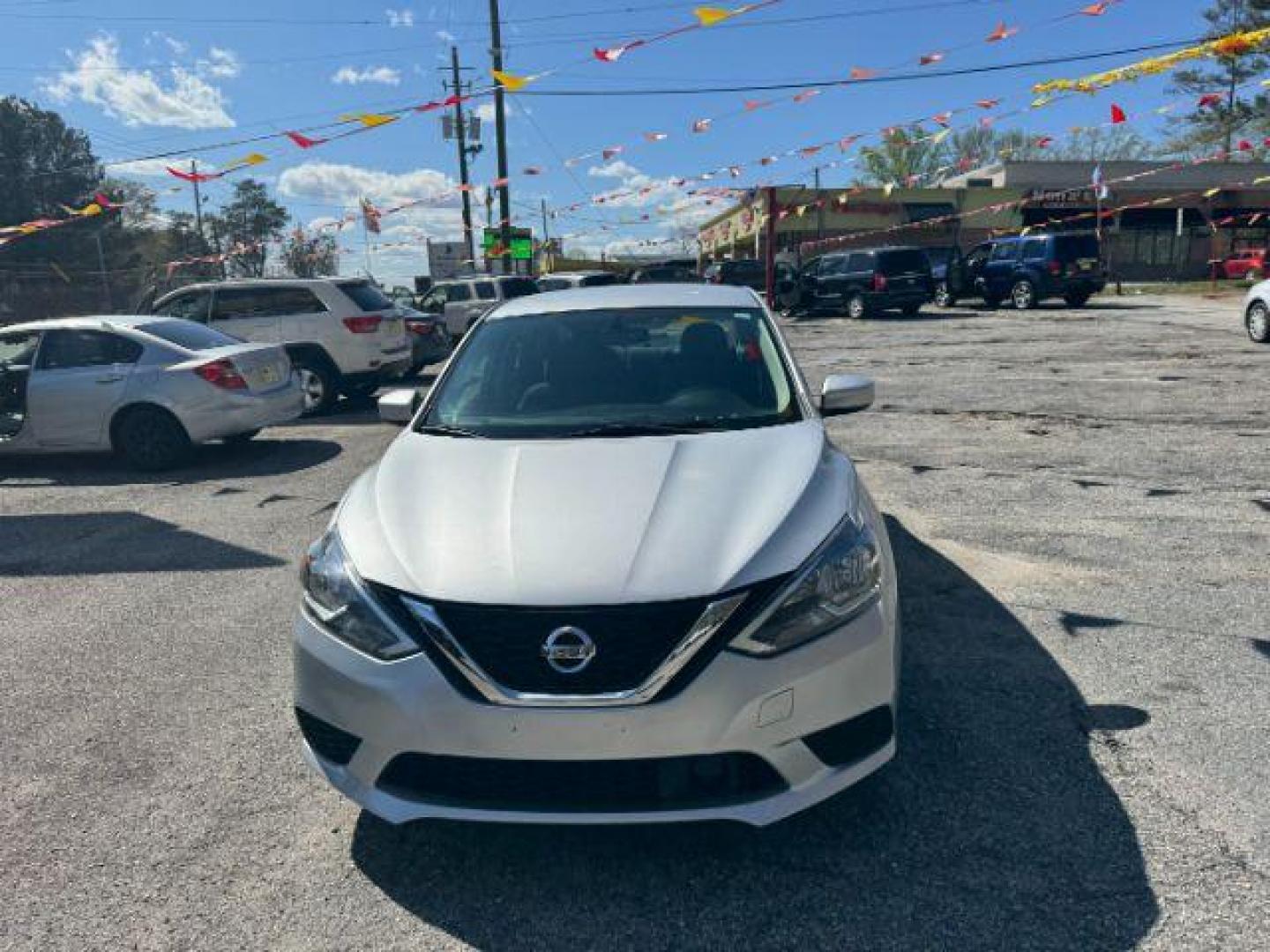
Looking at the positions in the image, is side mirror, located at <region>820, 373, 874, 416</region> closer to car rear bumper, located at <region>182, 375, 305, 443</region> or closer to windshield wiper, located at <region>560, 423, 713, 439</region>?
windshield wiper, located at <region>560, 423, 713, 439</region>

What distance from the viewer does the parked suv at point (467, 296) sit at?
60.1 ft

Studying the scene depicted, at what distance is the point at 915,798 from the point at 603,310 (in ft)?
8.44

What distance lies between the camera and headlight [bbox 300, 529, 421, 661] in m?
2.38

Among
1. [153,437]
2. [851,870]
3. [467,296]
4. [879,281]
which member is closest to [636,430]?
[851,870]

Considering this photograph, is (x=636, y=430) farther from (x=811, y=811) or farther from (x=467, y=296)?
(x=467, y=296)

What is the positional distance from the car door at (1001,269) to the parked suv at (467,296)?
42.7 feet

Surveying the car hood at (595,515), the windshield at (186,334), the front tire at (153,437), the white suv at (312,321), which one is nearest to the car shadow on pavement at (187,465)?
the front tire at (153,437)

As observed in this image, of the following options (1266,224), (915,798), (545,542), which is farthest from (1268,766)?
(1266,224)

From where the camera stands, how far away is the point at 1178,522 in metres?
5.60

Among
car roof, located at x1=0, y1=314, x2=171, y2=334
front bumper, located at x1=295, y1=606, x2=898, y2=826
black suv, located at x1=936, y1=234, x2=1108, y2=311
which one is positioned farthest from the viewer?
black suv, located at x1=936, y1=234, x2=1108, y2=311

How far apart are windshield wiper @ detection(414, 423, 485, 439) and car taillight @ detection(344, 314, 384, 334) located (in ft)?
27.2

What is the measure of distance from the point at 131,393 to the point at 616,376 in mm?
6527

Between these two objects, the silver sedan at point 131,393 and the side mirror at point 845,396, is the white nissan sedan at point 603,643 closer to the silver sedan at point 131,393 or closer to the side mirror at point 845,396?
the side mirror at point 845,396

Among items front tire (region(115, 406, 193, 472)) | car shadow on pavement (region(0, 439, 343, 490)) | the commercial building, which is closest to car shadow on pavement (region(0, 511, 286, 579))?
car shadow on pavement (region(0, 439, 343, 490))
